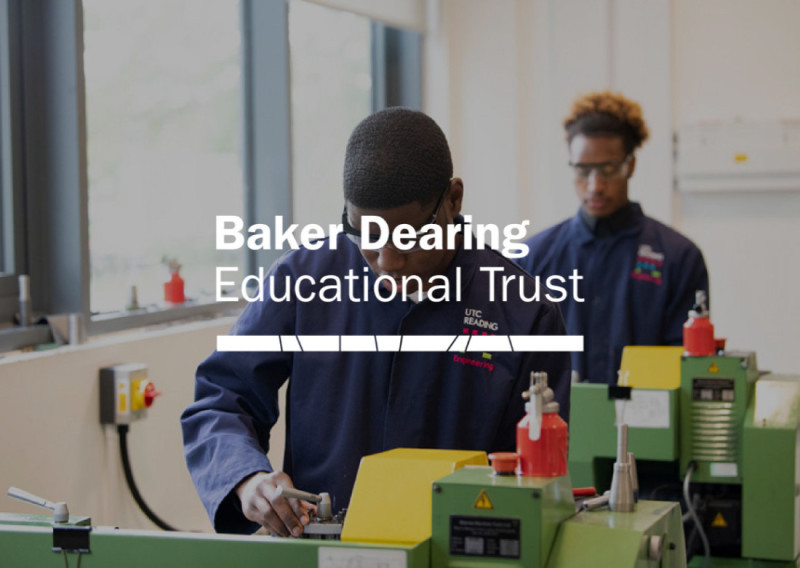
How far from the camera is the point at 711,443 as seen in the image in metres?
2.23

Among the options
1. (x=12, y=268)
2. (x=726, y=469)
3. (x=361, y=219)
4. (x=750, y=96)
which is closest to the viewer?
(x=361, y=219)

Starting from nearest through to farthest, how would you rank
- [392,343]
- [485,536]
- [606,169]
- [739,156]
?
[485,536]
[392,343]
[606,169]
[739,156]

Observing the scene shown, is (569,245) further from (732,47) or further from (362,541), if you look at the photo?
(362,541)

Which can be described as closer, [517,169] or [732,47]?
[732,47]

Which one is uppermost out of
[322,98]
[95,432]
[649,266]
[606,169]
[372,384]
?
[322,98]

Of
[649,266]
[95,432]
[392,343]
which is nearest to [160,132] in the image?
[95,432]

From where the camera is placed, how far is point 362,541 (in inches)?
→ 40.9

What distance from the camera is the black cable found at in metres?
2.57

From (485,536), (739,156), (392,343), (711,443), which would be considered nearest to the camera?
(485,536)

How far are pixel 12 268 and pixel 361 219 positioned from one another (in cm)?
146

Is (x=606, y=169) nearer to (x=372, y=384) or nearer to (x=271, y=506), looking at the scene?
(x=372, y=384)

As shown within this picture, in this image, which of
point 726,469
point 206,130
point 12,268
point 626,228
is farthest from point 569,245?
point 12,268

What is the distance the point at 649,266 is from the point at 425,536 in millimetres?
1997

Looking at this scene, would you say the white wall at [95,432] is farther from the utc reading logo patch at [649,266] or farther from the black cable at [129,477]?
the utc reading logo patch at [649,266]
